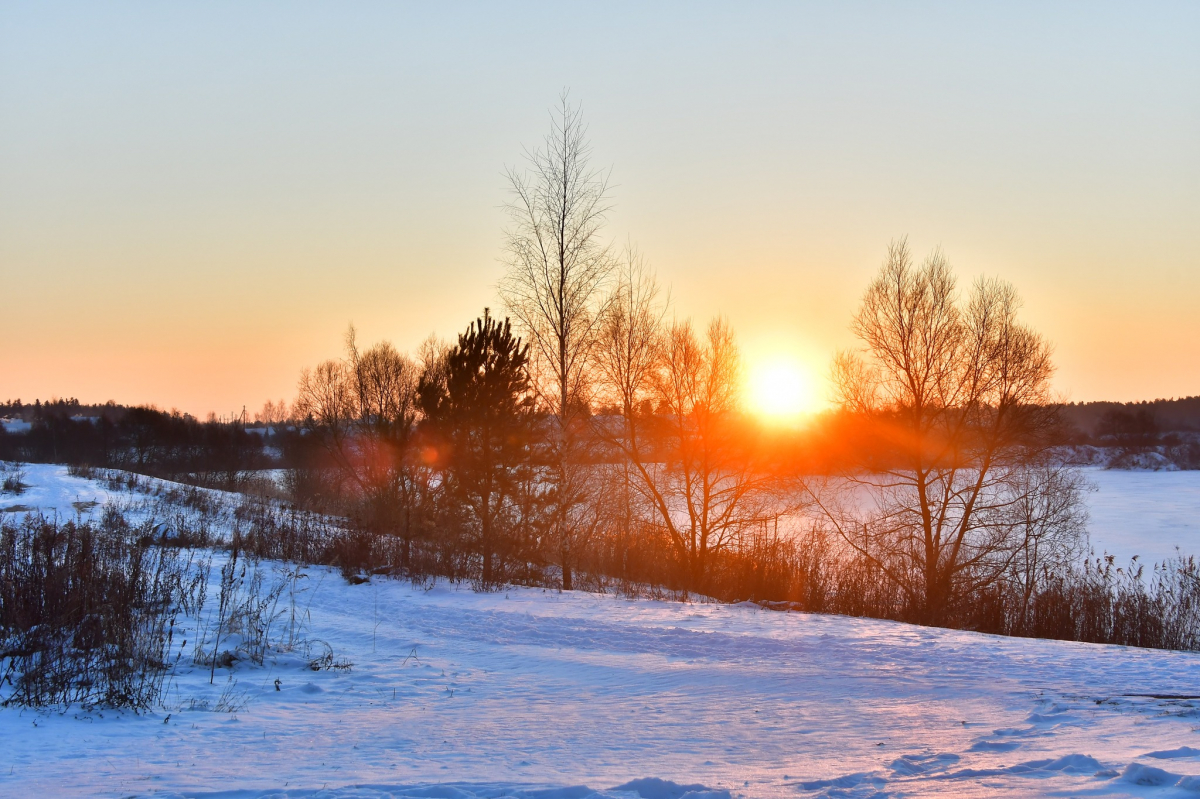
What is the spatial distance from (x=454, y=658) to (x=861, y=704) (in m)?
4.77

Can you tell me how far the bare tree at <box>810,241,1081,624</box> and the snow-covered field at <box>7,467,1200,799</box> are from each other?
49.4ft

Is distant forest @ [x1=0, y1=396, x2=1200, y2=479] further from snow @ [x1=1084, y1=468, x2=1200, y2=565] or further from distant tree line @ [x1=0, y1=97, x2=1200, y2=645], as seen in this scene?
distant tree line @ [x1=0, y1=97, x2=1200, y2=645]

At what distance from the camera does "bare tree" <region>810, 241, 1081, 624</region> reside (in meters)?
23.7

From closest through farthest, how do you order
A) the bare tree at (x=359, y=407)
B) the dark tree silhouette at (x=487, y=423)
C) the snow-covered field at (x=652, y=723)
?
the snow-covered field at (x=652, y=723) → the dark tree silhouette at (x=487, y=423) → the bare tree at (x=359, y=407)

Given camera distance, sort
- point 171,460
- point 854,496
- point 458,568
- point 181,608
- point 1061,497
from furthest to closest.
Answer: point 171,460, point 854,496, point 1061,497, point 458,568, point 181,608

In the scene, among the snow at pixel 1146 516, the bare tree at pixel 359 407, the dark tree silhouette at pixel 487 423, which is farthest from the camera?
the bare tree at pixel 359 407

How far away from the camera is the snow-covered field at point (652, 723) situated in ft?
15.0

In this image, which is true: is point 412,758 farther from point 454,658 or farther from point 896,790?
point 454,658

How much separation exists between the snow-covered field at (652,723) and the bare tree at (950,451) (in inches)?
593

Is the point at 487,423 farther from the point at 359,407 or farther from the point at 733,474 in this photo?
the point at 359,407

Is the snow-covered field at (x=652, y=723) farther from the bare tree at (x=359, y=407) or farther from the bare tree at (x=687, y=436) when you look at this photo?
the bare tree at (x=359, y=407)

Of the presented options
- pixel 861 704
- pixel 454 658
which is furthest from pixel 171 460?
pixel 861 704

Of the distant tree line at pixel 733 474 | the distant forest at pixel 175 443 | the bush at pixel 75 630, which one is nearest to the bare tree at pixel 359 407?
the distant forest at pixel 175 443

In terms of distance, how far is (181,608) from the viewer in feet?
33.0
